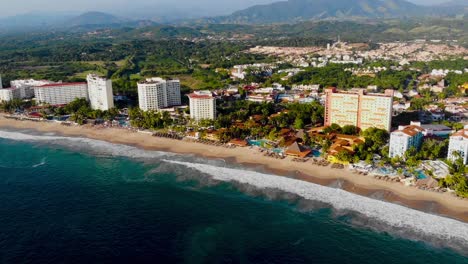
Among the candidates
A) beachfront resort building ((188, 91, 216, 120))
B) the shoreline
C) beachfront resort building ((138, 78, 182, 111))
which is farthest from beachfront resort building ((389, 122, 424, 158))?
beachfront resort building ((138, 78, 182, 111))

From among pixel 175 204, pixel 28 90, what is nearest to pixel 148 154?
pixel 175 204

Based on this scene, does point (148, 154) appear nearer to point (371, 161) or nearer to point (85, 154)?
point (85, 154)

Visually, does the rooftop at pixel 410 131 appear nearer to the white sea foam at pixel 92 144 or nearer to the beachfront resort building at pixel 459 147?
the beachfront resort building at pixel 459 147

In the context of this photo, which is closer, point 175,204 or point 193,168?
point 175,204

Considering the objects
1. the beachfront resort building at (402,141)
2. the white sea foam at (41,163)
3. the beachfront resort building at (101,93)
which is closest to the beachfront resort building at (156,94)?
the beachfront resort building at (101,93)

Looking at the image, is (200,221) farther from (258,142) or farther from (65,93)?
(65,93)

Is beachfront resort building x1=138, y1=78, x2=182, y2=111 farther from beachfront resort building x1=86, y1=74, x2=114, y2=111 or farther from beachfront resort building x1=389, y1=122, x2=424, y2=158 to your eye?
beachfront resort building x1=389, y1=122, x2=424, y2=158

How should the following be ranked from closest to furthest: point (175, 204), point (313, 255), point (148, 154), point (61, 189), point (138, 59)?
1. point (313, 255)
2. point (175, 204)
3. point (61, 189)
4. point (148, 154)
5. point (138, 59)
